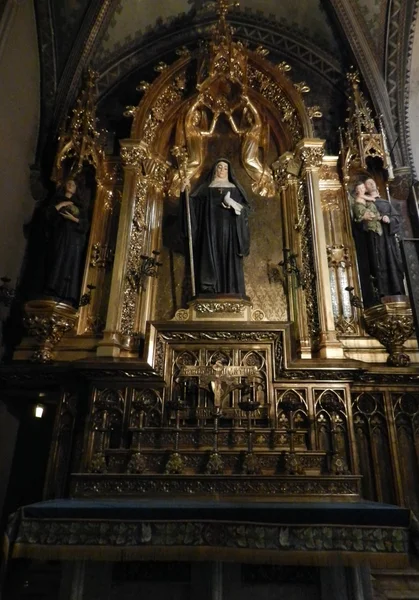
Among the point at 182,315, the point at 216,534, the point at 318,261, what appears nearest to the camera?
the point at 216,534

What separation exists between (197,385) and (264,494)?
4.93ft

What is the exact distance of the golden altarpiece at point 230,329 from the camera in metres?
5.27

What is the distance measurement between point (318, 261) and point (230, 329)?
1.66 metres

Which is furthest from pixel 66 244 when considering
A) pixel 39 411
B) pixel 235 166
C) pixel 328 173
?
pixel 328 173

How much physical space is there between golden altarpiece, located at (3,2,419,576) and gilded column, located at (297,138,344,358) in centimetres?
2

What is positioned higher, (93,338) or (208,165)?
(208,165)

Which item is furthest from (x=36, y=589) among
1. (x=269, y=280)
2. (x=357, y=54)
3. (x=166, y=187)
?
(x=357, y=54)

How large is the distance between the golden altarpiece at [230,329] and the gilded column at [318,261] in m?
0.02

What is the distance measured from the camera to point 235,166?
7879mm

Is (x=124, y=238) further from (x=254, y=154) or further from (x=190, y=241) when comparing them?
(x=254, y=154)

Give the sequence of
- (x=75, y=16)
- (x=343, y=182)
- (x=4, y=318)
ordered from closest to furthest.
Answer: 1. (x=4, y=318)
2. (x=343, y=182)
3. (x=75, y=16)

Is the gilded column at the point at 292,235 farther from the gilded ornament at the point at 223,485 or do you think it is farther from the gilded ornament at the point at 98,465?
the gilded ornament at the point at 98,465

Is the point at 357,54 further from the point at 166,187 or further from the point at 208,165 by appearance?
the point at 166,187

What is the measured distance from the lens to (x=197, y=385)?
573 cm
